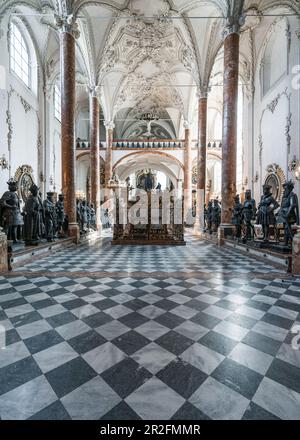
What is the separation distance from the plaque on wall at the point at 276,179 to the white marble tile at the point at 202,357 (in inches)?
434

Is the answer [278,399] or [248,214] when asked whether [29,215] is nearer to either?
[278,399]

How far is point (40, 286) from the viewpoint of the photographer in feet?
12.1

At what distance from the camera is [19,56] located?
37.8 ft

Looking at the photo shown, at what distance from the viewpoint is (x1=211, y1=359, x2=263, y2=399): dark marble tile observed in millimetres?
1536

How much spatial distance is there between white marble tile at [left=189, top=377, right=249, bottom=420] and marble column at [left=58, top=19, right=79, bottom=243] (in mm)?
7961

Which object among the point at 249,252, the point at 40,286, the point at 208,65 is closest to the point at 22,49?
the point at 208,65

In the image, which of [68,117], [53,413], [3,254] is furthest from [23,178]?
[53,413]

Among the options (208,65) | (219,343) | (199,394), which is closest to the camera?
(199,394)

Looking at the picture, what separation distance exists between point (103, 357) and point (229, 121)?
9047mm

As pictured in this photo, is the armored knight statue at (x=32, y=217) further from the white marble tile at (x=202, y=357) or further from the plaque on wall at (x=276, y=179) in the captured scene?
the plaque on wall at (x=276, y=179)

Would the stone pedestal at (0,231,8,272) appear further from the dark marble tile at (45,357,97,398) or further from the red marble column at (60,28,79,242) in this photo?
the red marble column at (60,28,79,242)

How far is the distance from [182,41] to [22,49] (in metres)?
9.14

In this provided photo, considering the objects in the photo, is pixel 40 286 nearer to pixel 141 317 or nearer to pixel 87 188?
pixel 141 317

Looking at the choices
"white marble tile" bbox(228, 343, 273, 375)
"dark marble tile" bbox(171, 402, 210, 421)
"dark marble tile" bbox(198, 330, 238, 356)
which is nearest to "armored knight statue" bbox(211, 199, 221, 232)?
"dark marble tile" bbox(198, 330, 238, 356)
